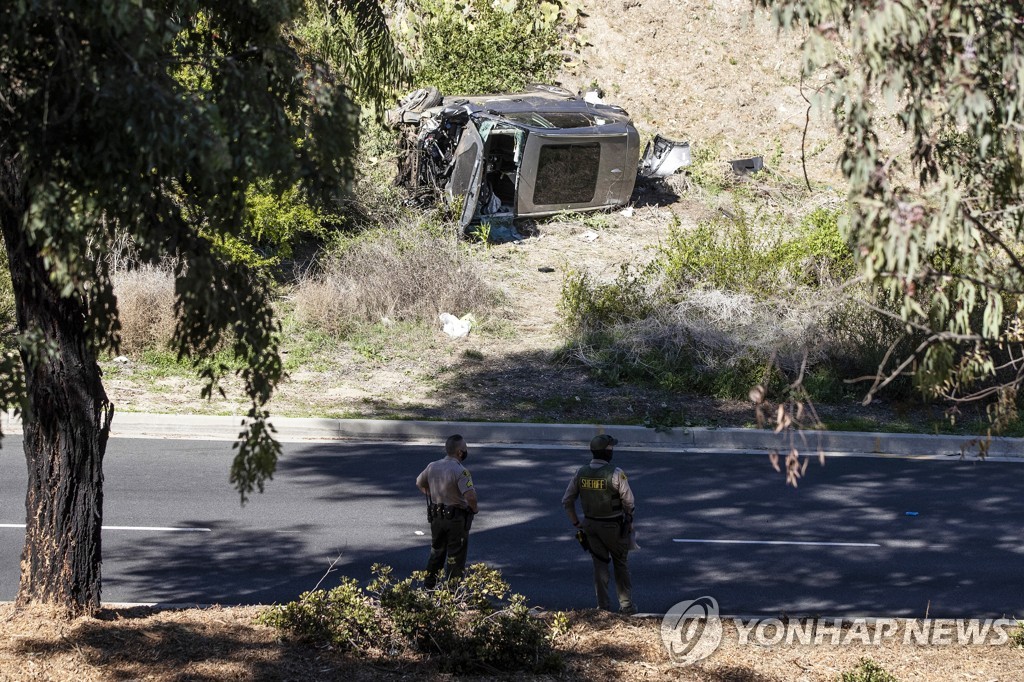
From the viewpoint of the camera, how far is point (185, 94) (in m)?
4.86

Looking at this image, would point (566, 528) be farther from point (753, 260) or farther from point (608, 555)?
point (753, 260)

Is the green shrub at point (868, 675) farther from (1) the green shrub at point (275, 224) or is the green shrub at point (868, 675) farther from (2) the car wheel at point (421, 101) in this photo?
(2) the car wheel at point (421, 101)

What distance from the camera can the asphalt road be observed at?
8539 mm

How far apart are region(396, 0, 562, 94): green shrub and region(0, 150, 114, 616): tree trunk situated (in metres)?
16.2

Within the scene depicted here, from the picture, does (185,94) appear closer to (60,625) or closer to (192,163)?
(192,163)

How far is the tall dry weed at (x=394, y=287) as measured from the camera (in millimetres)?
16688

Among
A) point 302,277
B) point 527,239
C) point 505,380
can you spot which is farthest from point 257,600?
point 527,239

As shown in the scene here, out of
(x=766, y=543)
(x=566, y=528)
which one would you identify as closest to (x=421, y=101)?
(x=566, y=528)

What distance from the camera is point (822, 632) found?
7535mm

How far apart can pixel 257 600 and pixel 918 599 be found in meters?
5.16

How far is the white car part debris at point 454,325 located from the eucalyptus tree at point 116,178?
32.9ft

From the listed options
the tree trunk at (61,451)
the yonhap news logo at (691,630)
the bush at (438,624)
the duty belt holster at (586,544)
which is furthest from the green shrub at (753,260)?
the tree trunk at (61,451)

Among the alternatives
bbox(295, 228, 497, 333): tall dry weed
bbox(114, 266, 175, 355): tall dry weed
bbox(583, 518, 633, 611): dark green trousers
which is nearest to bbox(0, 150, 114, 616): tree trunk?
bbox(583, 518, 633, 611): dark green trousers

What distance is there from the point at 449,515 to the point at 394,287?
30.7ft
